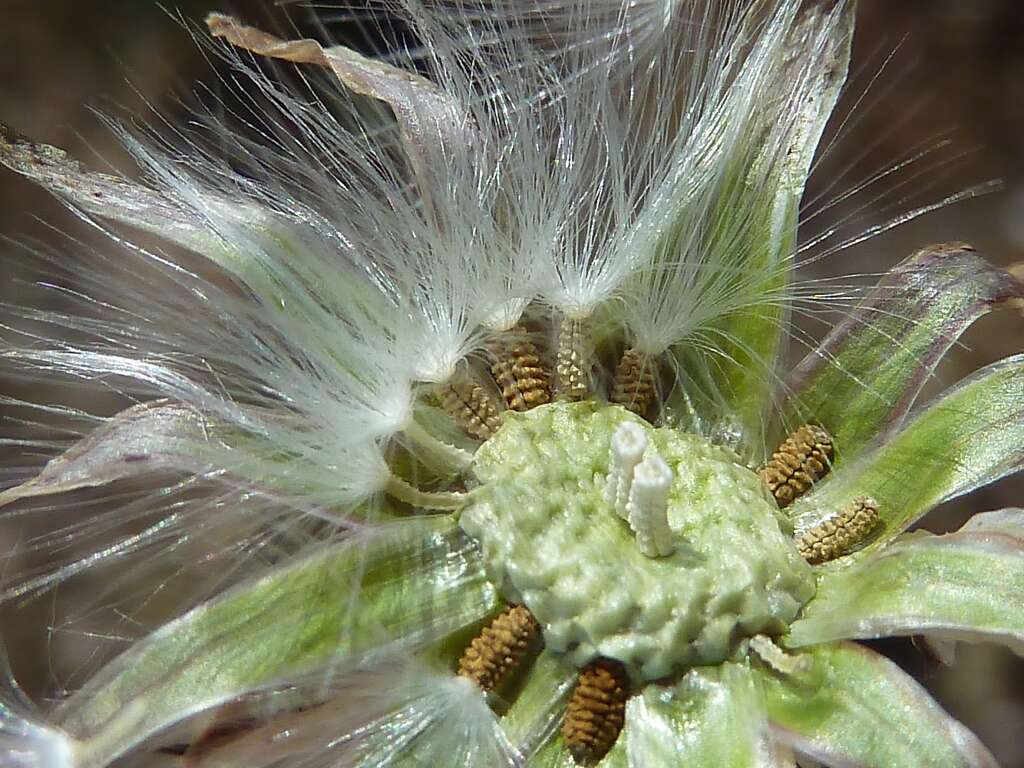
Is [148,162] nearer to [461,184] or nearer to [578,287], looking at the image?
[461,184]

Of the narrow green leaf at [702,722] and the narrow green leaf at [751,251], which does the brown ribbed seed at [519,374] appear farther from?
the narrow green leaf at [702,722]

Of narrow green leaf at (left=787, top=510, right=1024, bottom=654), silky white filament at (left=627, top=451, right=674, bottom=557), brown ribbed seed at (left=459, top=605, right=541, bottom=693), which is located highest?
silky white filament at (left=627, top=451, right=674, bottom=557)

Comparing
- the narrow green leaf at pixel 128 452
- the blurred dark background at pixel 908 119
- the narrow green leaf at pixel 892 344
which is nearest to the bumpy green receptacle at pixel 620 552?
the narrow green leaf at pixel 892 344

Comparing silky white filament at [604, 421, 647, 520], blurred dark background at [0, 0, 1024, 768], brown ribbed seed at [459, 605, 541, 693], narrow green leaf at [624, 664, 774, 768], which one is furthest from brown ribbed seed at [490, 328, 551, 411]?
blurred dark background at [0, 0, 1024, 768]

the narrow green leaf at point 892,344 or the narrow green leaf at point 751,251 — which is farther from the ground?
the narrow green leaf at point 751,251

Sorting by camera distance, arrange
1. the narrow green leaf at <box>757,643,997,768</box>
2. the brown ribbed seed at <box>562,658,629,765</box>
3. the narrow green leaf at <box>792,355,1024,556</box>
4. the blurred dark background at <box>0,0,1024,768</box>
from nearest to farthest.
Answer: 1. the narrow green leaf at <box>757,643,997,768</box>
2. the brown ribbed seed at <box>562,658,629,765</box>
3. the narrow green leaf at <box>792,355,1024,556</box>
4. the blurred dark background at <box>0,0,1024,768</box>

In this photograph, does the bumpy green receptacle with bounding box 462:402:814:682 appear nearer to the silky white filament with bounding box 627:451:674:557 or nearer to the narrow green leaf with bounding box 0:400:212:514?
the silky white filament with bounding box 627:451:674:557

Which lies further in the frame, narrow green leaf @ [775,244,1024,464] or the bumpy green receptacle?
narrow green leaf @ [775,244,1024,464]
